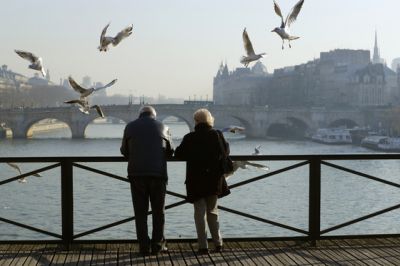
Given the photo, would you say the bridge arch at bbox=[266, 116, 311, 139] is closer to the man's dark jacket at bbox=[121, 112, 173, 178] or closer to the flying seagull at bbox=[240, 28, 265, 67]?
the flying seagull at bbox=[240, 28, 265, 67]

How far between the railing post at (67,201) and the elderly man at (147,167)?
62cm

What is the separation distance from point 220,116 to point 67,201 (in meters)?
54.2

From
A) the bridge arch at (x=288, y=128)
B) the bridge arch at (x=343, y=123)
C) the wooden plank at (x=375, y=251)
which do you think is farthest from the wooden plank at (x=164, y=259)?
the bridge arch at (x=343, y=123)

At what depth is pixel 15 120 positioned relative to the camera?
5525 cm

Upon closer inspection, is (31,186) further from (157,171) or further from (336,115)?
(336,115)

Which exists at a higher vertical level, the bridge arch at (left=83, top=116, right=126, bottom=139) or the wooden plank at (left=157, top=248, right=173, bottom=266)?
the wooden plank at (left=157, top=248, right=173, bottom=266)

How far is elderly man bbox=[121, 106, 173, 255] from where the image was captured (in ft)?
17.3

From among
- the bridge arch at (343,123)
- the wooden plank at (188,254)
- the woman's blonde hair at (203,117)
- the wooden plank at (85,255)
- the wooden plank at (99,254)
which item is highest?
the woman's blonde hair at (203,117)

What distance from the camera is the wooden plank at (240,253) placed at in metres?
5.19

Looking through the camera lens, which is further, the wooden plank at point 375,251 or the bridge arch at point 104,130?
the bridge arch at point 104,130

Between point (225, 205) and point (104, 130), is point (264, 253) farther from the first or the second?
point (104, 130)

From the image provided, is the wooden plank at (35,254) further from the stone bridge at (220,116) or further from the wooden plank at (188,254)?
the stone bridge at (220,116)

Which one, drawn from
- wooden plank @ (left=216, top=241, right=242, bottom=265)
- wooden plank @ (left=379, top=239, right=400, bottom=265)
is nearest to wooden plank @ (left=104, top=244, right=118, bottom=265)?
wooden plank @ (left=216, top=241, right=242, bottom=265)

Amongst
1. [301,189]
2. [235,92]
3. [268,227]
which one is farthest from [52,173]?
[235,92]
